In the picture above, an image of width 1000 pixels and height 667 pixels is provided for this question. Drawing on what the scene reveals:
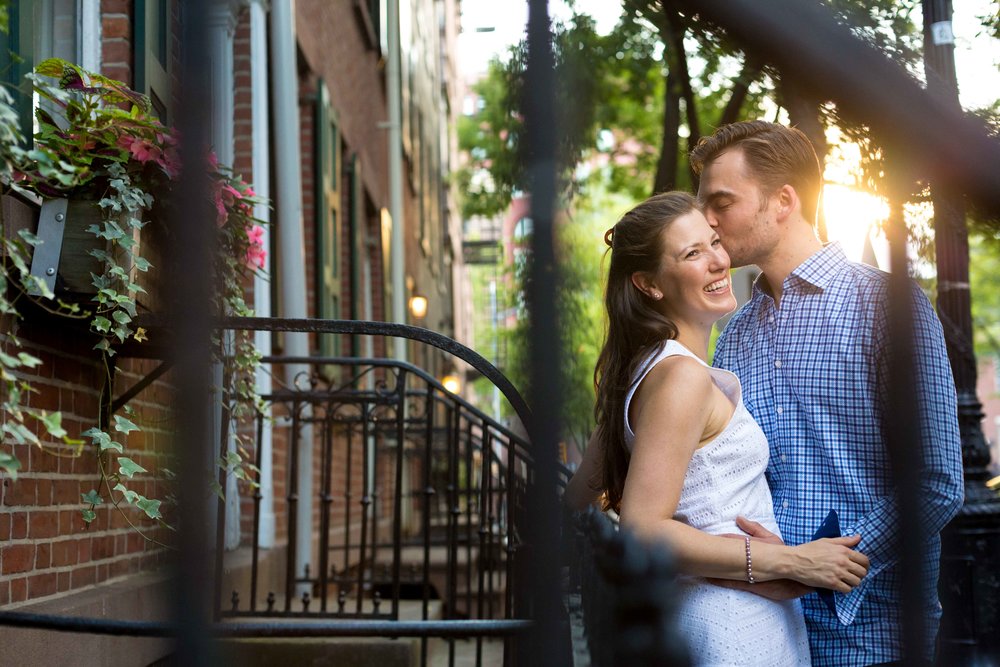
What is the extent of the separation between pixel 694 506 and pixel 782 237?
626 mm

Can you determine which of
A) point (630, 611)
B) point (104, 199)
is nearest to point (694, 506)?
point (630, 611)

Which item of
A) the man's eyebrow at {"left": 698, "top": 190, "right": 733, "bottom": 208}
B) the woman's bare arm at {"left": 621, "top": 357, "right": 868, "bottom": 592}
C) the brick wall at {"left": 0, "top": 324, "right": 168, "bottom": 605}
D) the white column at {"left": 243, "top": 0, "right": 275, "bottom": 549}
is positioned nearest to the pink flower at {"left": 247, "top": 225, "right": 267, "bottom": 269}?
the brick wall at {"left": 0, "top": 324, "right": 168, "bottom": 605}

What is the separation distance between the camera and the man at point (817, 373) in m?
1.91

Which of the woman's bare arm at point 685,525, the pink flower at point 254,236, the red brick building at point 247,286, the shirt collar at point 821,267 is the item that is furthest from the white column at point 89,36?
the woman's bare arm at point 685,525

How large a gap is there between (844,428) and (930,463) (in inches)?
7.2

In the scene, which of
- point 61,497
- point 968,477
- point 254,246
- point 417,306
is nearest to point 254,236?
point 254,246

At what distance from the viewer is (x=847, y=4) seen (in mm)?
883

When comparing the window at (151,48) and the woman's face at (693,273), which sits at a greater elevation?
the window at (151,48)

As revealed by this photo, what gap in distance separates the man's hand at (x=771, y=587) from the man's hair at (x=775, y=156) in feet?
2.54

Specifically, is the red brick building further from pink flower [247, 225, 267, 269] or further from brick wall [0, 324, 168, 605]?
A: pink flower [247, 225, 267, 269]

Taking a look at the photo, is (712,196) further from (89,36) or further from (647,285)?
(89,36)

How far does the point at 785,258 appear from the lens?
2.25m

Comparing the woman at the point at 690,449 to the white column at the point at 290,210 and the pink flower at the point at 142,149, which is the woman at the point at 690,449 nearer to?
the pink flower at the point at 142,149

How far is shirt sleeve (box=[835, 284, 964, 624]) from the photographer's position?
1854mm
